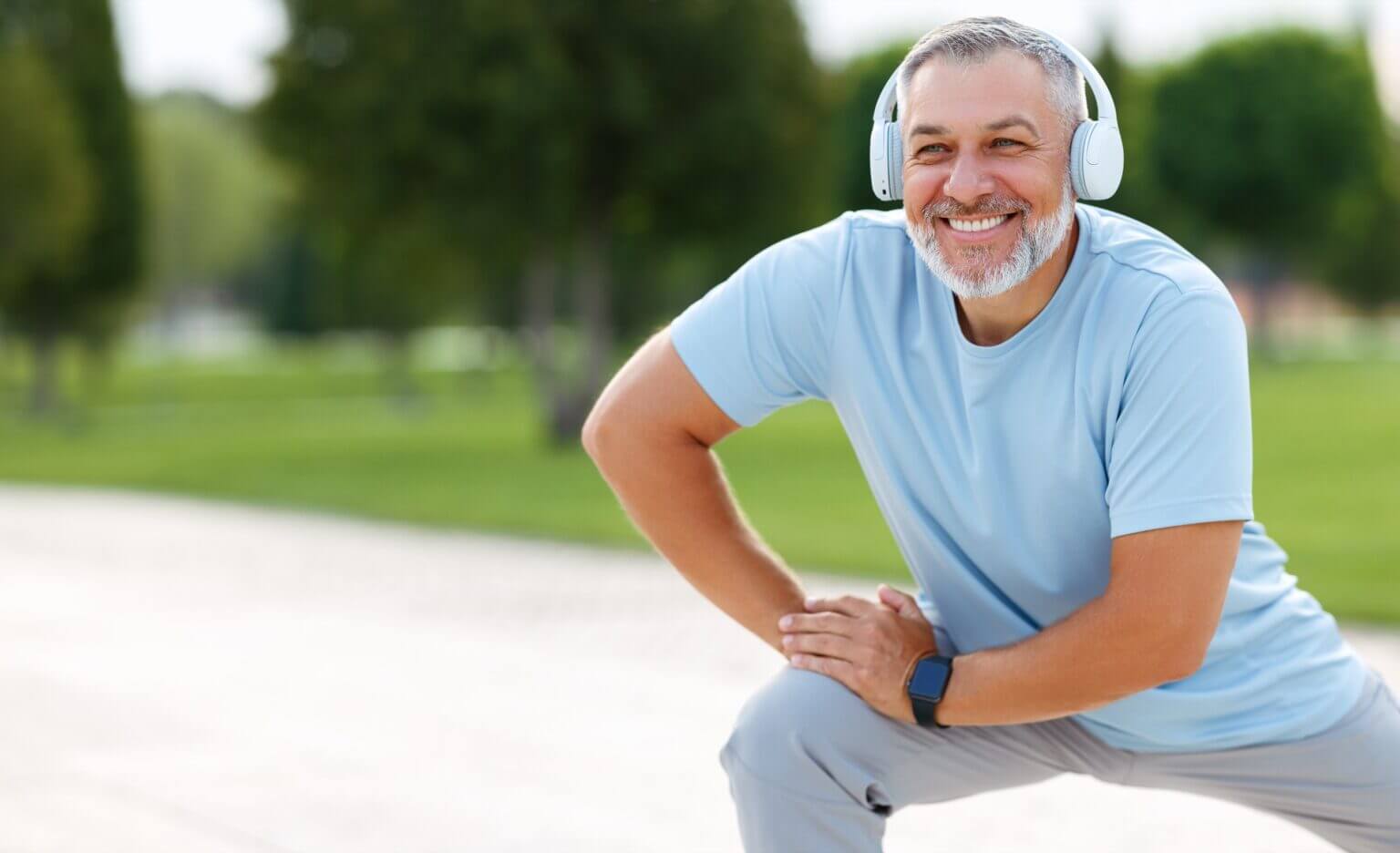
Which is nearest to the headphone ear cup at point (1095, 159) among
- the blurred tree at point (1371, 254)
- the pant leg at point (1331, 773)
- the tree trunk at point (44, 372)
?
the pant leg at point (1331, 773)

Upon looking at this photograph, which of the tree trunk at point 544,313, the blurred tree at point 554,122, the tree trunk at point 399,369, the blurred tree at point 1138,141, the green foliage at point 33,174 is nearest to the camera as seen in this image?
the blurred tree at point 554,122

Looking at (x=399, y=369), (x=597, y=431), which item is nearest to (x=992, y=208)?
(x=597, y=431)

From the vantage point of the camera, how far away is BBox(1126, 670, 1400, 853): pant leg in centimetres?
250

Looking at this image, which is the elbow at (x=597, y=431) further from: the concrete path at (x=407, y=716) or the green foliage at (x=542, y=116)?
the green foliage at (x=542, y=116)

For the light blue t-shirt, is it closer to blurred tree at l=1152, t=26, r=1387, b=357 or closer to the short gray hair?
the short gray hair

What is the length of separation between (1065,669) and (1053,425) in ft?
1.09

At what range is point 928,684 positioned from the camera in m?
2.40

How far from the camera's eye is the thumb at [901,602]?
2.54m

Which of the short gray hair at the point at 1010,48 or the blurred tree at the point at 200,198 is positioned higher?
the blurred tree at the point at 200,198

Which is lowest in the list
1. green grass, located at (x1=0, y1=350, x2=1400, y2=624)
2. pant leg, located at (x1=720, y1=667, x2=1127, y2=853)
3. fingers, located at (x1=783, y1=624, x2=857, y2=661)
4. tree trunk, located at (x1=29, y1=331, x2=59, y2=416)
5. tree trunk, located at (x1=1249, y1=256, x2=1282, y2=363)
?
pant leg, located at (x1=720, y1=667, x2=1127, y2=853)

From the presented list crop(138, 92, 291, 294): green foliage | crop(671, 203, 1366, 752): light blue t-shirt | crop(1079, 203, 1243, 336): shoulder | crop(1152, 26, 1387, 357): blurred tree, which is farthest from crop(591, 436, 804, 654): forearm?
crop(1152, 26, 1387, 357): blurred tree

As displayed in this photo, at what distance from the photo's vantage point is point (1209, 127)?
141 ft

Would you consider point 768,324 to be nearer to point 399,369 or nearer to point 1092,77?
point 1092,77

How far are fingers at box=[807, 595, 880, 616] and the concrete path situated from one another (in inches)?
60.2
